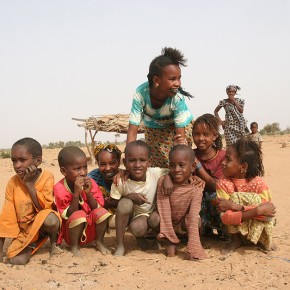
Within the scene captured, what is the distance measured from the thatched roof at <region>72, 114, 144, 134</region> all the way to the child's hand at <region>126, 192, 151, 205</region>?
10.9 m

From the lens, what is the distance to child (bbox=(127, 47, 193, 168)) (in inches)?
158

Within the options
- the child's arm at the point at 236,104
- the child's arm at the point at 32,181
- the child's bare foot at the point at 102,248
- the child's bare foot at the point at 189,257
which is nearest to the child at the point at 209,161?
the child's bare foot at the point at 189,257

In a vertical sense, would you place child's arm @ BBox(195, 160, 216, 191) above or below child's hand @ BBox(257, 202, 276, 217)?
above

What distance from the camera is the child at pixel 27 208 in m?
3.46

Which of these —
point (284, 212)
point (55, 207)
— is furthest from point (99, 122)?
point (55, 207)

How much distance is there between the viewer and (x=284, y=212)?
5406 mm

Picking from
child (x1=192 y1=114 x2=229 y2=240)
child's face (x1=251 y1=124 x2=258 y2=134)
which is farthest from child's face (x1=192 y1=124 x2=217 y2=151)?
child's face (x1=251 y1=124 x2=258 y2=134)

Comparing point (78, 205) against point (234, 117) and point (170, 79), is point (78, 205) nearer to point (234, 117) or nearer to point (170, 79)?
point (170, 79)

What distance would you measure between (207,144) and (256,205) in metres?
0.83

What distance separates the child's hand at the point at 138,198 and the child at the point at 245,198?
0.69 metres

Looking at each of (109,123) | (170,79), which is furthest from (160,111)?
(109,123)

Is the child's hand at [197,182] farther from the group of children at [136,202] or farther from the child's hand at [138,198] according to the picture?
the child's hand at [138,198]

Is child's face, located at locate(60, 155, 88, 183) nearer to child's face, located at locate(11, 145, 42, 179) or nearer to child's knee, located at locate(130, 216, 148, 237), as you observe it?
child's face, located at locate(11, 145, 42, 179)

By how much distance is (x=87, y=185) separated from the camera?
11.7 ft
